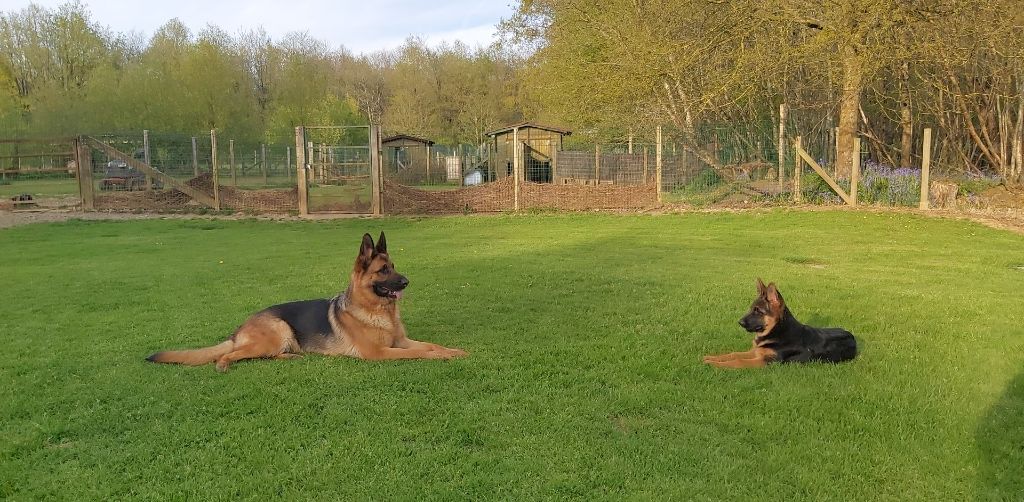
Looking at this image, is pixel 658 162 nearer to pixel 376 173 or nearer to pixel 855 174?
pixel 855 174

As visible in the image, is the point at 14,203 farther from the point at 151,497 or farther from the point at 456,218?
the point at 151,497

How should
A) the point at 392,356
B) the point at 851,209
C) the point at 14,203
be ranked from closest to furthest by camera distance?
1. the point at 392,356
2. the point at 851,209
3. the point at 14,203

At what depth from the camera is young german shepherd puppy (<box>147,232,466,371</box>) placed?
18.6 feet

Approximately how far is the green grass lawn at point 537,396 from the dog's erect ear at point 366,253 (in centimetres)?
84

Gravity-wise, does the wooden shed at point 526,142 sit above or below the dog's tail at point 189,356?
above

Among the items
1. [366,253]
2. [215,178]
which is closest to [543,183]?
[215,178]

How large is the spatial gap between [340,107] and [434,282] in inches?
1785

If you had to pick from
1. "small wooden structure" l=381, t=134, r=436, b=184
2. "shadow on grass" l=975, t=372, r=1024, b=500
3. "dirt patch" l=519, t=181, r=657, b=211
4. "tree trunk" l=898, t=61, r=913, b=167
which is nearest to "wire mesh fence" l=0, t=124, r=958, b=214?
"dirt patch" l=519, t=181, r=657, b=211

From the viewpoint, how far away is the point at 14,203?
2350cm

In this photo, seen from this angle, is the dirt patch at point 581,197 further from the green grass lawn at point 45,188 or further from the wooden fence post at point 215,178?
the green grass lawn at point 45,188

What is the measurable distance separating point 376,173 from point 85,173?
10.2 meters

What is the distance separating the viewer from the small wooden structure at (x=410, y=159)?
34.2 m

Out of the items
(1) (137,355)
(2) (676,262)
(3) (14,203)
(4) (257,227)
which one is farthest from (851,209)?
(3) (14,203)

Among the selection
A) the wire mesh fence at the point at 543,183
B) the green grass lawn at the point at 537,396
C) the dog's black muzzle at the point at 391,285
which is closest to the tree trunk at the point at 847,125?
the wire mesh fence at the point at 543,183
